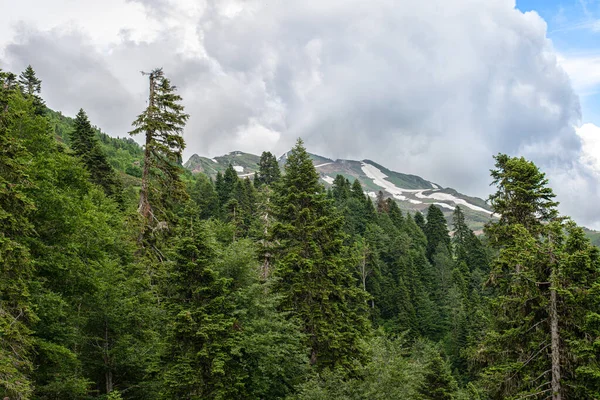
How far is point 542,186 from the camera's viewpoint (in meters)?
21.5

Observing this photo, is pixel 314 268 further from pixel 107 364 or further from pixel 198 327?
pixel 107 364

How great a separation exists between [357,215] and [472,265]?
25.5 meters

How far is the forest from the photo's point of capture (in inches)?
498

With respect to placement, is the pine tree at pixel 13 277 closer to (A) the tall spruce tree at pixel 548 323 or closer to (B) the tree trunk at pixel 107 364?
(B) the tree trunk at pixel 107 364

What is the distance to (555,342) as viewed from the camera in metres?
12.8

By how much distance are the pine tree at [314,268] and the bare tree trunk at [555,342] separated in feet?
28.4

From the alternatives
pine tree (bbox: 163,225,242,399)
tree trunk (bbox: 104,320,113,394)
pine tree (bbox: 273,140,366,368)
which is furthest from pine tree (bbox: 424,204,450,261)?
pine tree (bbox: 163,225,242,399)

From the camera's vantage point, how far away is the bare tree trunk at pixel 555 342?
12.6 m

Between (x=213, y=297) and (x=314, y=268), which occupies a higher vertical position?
(x=314, y=268)

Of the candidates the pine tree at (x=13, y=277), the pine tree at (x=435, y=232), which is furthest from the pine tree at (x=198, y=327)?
the pine tree at (x=435, y=232)

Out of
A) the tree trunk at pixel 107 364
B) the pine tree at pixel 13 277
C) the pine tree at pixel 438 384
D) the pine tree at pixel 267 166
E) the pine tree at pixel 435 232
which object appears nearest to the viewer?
the pine tree at pixel 13 277

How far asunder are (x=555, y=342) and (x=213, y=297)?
→ 1131cm

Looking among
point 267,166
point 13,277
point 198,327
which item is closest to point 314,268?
point 198,327

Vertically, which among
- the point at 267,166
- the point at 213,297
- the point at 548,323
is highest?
the point at 267,166
